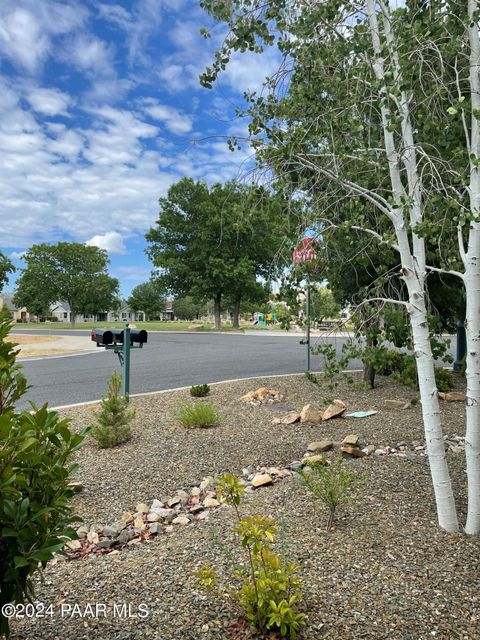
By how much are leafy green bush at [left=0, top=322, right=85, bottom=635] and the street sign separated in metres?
2.27

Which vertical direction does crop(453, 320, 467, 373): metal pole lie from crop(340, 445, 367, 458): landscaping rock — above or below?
above

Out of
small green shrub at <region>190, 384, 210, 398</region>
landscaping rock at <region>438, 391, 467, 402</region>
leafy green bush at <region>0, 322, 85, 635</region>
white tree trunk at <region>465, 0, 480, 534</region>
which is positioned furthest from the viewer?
small green shrub at <region>190, 384, 210, 398</region>

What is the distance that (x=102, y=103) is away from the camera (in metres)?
8.07

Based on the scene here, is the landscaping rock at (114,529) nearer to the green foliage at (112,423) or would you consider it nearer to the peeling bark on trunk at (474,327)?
the green foliage at (112,423)

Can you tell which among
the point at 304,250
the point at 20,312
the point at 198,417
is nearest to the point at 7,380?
the point at 304,250

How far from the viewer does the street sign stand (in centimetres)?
344

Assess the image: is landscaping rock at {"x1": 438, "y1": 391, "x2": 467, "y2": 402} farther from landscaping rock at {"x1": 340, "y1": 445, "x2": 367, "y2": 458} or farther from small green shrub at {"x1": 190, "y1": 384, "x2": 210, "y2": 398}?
small green shrub at {"x1": 190, "y1": 384, "x2": 210, "y2": 398}

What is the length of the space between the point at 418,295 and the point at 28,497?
2602mm

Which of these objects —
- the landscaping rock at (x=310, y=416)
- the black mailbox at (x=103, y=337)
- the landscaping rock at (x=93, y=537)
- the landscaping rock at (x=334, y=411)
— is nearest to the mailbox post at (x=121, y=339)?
the black mailbox at (x=103, y=337)

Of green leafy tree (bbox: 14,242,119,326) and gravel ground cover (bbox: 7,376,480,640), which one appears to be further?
green leafy tree (bbox: 14,242,119,326)

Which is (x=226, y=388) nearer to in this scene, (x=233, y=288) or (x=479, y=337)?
(x=479, y=337)

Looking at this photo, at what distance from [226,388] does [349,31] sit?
6445 millimetres

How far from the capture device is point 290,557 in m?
2.67

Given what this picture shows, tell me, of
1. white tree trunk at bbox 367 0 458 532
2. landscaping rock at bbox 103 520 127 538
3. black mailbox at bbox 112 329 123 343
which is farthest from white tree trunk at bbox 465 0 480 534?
black mailbox at bbox 112 329 123 343
